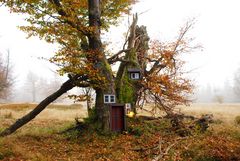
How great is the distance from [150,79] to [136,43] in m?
3.69

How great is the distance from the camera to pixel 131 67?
1808 centimetres

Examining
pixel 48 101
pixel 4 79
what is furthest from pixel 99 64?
pixel 4 79

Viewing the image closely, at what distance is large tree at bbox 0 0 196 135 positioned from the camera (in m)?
14.7

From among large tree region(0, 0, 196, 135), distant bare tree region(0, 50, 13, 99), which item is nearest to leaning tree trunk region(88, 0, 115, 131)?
large tree region(0, 0, 196, 135)

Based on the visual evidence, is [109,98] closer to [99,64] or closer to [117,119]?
[117,119]

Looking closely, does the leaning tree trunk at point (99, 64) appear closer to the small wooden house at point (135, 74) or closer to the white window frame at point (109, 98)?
the white window frame at point (109, 98)

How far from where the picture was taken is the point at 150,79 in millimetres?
17781

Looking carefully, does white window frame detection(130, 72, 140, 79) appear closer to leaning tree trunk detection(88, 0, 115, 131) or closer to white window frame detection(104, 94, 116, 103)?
leaning tree trunk detection(88, 0, 115, 131)

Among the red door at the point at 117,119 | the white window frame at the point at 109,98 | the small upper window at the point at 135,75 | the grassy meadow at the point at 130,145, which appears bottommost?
the grassy meadow at the point at 130,145

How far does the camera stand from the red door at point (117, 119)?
16.4 metres

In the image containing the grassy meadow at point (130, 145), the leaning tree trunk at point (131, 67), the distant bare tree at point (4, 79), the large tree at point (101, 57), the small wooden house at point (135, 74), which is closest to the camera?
the grassy meadow at point (130, 145)

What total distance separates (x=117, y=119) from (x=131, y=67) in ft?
12.0

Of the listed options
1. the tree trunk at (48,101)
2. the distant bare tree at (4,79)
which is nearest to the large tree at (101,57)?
the tree trunk at (48,101)

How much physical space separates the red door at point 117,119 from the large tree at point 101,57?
591 millimetres
